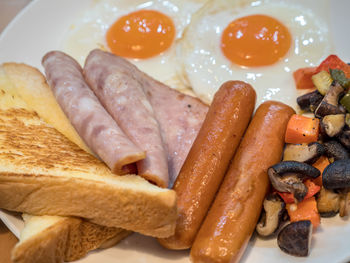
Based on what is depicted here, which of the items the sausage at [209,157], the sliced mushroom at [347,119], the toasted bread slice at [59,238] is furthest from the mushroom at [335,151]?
the toasted bread slice at [59,238]

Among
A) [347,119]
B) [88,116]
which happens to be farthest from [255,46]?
[88,116]

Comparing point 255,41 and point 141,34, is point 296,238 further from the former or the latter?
point 141,34

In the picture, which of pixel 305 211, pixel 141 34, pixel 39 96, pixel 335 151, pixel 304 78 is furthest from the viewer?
pixel 141 34

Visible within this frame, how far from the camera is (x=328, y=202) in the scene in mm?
1954

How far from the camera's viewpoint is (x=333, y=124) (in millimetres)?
2092

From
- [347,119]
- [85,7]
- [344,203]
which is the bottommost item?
[344,203]

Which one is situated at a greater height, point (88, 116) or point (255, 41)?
point (88, 116)

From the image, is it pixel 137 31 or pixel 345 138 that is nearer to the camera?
pixel 345 138

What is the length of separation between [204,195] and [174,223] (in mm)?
271

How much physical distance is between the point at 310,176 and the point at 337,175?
0.13m

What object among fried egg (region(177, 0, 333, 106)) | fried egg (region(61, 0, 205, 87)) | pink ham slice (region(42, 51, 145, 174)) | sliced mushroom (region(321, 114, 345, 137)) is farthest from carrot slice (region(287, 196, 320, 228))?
fried egg (region(61, 0, 205, 87))

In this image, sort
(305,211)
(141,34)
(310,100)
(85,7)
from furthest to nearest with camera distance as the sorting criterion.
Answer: (85,7), (141,34), (310,100), (305,211)

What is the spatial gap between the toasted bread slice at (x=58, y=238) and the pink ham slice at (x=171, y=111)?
0.50 meters

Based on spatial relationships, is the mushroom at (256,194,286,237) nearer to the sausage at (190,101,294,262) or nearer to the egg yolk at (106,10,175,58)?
the sausage at (190,101,294,262)
